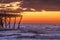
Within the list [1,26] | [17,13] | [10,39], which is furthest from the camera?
[17,13]

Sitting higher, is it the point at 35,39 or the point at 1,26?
the point at 35,39

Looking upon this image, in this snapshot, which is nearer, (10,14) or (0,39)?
(0,39)

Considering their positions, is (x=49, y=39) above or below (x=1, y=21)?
above

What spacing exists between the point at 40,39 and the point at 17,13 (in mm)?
20137

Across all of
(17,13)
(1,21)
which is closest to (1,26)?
(1,21)

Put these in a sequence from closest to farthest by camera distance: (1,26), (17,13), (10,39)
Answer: (10,39) < (1,26) < (17,13)

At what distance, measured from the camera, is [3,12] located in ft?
174

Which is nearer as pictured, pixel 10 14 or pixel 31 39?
pixel 31 39

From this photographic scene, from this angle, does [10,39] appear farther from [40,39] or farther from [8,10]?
[8,10]

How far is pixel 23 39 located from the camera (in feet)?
114

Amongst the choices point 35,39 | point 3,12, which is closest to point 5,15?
point 3,12

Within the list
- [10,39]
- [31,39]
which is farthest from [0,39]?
[31,39]

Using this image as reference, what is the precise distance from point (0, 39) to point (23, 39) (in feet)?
8.36

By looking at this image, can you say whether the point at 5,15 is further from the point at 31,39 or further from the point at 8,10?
the point at 31,39
